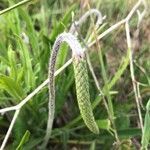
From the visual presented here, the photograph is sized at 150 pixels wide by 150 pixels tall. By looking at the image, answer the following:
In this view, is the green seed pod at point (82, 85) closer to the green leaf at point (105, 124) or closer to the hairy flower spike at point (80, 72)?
the hairy flower spike at point (80, 72)

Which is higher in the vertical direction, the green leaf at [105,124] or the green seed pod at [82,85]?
the green seed pod at [82,85]

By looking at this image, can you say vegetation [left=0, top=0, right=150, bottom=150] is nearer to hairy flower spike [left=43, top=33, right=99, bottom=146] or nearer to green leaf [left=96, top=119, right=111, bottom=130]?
green leaf [left=96, top=119, right=111, bottom=130]

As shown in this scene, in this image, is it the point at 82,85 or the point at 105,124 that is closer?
the point at 82,85

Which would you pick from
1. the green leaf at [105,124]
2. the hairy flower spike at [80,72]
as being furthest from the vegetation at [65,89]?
the hairy flower spike at [80,72]

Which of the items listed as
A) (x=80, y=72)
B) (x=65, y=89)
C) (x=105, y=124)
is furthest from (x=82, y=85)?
(x=65, y=89)

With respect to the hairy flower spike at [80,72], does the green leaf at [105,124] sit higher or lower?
lower

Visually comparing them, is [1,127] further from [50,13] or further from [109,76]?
[50,13]

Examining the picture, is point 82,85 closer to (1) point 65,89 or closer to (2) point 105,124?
(2) point 105,124

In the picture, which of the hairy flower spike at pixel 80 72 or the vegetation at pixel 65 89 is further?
the vegetation at pixel 65 89

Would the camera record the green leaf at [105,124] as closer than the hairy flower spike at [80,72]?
No

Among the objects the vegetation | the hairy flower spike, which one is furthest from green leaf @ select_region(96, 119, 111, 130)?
the hairy flower spike

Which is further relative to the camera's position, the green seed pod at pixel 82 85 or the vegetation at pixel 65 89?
the vegetation at pixel 65 89

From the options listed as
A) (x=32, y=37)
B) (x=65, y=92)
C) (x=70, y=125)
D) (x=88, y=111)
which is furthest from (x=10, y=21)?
(x=88, y=111)

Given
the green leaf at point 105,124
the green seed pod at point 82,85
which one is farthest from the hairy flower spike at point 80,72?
the green leaf at point 105,124
